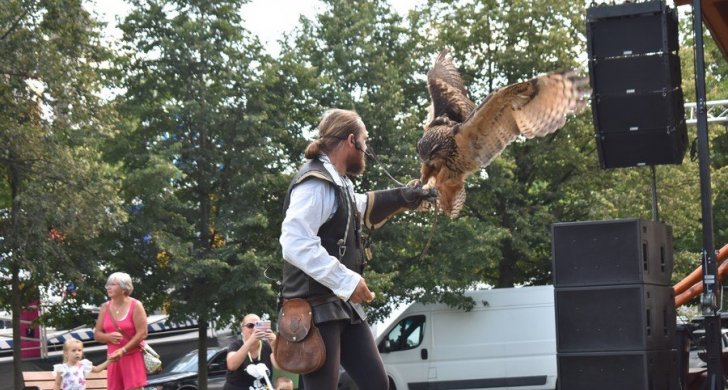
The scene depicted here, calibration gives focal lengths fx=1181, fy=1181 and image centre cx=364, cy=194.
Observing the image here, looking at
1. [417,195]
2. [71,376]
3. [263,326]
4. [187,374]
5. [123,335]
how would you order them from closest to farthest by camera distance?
[417,195] → [263,326] → [123,335] → [71,376] → [187,374]

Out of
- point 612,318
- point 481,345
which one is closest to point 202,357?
point 481,345

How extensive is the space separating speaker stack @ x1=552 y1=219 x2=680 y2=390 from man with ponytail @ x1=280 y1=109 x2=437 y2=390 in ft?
11.5

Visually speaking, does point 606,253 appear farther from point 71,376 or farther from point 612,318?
point 71,376

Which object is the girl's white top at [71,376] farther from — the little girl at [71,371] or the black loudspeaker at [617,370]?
the black loudspeaker at [617,370]

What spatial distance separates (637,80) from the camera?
8.66 meters

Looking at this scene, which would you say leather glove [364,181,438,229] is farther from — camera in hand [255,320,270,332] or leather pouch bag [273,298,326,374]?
camera in hand [255,320,270,332]

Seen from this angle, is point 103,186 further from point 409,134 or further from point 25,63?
point 409,134

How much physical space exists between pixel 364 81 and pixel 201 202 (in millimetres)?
4526

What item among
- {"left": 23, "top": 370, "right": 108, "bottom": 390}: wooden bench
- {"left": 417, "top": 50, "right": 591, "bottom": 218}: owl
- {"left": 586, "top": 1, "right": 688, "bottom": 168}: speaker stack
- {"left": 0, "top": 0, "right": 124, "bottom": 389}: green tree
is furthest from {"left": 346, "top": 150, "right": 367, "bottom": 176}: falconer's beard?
{"left": 0, "top": 0, "right": 124, "bottom": 389}: green tree

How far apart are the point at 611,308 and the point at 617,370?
41cm

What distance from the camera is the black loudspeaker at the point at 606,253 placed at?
7.75 meters

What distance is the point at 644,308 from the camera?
765 centimetres

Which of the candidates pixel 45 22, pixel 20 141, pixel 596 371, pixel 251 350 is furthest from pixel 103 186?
pixel 596 371

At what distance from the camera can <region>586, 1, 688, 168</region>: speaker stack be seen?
337 inches
